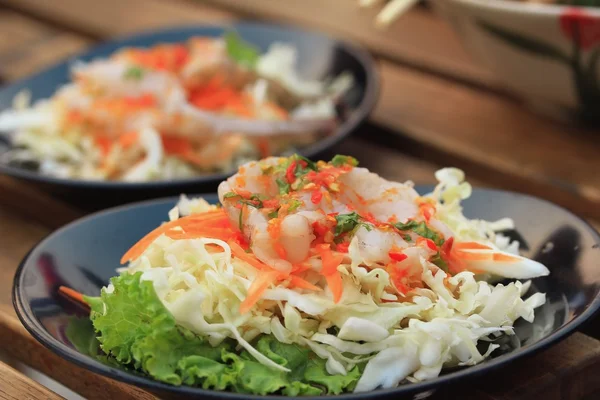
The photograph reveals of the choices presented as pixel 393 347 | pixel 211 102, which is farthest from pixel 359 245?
pixel 211 102

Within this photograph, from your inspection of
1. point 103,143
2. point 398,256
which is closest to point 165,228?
point 398,256

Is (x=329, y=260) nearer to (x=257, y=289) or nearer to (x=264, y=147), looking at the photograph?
(x=257, y=289)

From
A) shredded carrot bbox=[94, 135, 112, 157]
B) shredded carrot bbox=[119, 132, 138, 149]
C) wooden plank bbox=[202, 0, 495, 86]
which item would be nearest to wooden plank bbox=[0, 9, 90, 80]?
wooden plank bbox=[202, 0, 495, 86]

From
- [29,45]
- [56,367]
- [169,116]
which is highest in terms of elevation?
[169,116]

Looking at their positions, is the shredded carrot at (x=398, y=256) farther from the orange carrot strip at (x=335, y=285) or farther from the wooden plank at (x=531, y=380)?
the wooden plank at (x=531, y=380)

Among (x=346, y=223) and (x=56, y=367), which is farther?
(x=56, y=367)

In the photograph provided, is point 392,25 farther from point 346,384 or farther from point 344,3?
point 346,384
